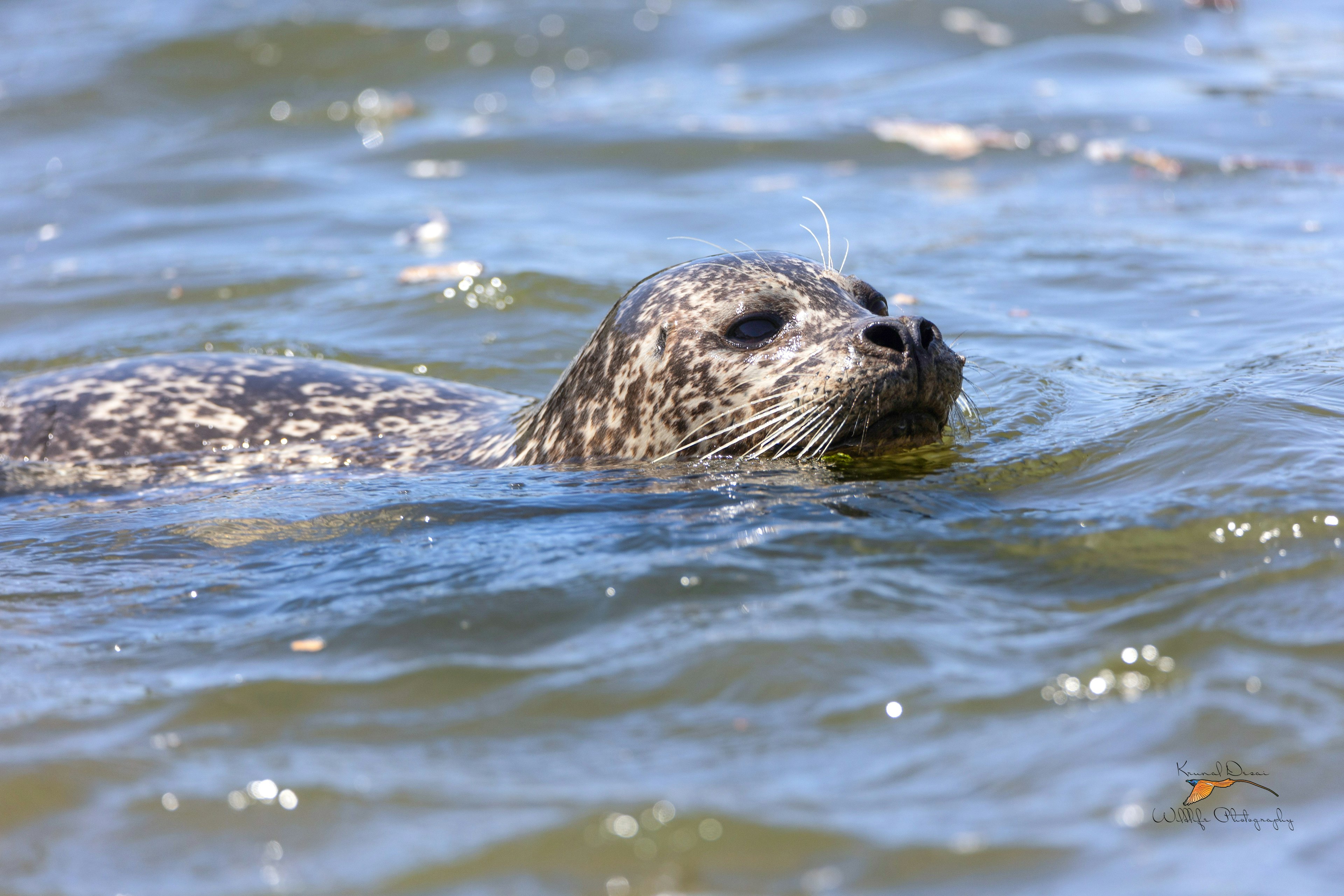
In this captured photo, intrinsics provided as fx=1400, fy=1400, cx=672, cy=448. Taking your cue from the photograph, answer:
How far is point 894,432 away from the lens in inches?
171

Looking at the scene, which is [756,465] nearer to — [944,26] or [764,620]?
[764,620]

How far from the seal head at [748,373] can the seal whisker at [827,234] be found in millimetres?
201

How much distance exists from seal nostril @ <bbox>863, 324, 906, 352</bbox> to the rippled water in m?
0.40

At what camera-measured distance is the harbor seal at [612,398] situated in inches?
171

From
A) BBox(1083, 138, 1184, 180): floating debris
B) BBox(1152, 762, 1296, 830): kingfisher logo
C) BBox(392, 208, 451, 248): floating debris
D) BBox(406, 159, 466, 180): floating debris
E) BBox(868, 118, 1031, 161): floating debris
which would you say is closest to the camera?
BBox(1152, 762, 1296, 830): kingfisher logo

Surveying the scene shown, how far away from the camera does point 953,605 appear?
325cm

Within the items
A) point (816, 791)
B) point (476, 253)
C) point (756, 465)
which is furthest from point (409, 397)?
point (816, 791)

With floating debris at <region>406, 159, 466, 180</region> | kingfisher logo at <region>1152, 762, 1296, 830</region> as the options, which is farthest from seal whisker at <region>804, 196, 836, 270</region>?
floating debris at <region>406, 159, 466, 180</region>

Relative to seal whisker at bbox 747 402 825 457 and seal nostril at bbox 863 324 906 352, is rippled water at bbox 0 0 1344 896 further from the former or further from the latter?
seal nostril at bbox 863 324 906 352

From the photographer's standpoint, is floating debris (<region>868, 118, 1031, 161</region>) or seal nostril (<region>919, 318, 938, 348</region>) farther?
floating debris (<region>868, 118, 1031, 161</region>)

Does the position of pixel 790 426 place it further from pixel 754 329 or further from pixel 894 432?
pixel 754 329

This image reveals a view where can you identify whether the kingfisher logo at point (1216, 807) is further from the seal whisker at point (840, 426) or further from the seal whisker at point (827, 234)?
the seal whisker at point (827, 234)

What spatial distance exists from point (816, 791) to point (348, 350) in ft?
17.3

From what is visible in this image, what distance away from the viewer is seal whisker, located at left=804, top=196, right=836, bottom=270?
205 inches
